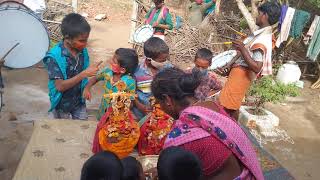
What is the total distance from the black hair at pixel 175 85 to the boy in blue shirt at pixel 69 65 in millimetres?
873

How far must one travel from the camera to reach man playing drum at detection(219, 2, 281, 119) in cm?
378

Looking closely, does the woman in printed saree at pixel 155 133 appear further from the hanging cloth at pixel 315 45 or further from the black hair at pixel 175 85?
the hanging cloth at pixel 315 45

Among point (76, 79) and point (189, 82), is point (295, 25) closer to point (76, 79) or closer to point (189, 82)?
point (76, 79)

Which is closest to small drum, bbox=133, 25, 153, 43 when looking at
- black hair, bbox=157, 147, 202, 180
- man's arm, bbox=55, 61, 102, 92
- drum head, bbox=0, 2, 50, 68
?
drum head, bbox=0, 2, 50, 68

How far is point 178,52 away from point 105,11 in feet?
15.9

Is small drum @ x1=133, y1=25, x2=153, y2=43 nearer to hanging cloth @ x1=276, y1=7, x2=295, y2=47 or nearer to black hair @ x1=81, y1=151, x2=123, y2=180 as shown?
hanging cloth @ x1=276, y1=7, x2=295, y2=47

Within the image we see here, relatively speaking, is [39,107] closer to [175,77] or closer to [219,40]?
[175,77]

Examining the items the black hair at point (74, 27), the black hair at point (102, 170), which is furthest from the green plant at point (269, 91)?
the black hair at point (102, 170)

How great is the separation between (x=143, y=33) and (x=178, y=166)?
17.7ft

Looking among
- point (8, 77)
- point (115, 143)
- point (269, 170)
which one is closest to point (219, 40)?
point (8, 77)

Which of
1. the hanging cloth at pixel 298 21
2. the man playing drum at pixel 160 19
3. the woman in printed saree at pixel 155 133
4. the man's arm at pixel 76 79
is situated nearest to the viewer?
the woman in printed saree at pixel 155 133

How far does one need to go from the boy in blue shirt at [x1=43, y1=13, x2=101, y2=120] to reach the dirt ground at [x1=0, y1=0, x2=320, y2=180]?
109cm

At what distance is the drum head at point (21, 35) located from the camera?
5238mm

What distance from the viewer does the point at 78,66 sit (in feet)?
10.8
